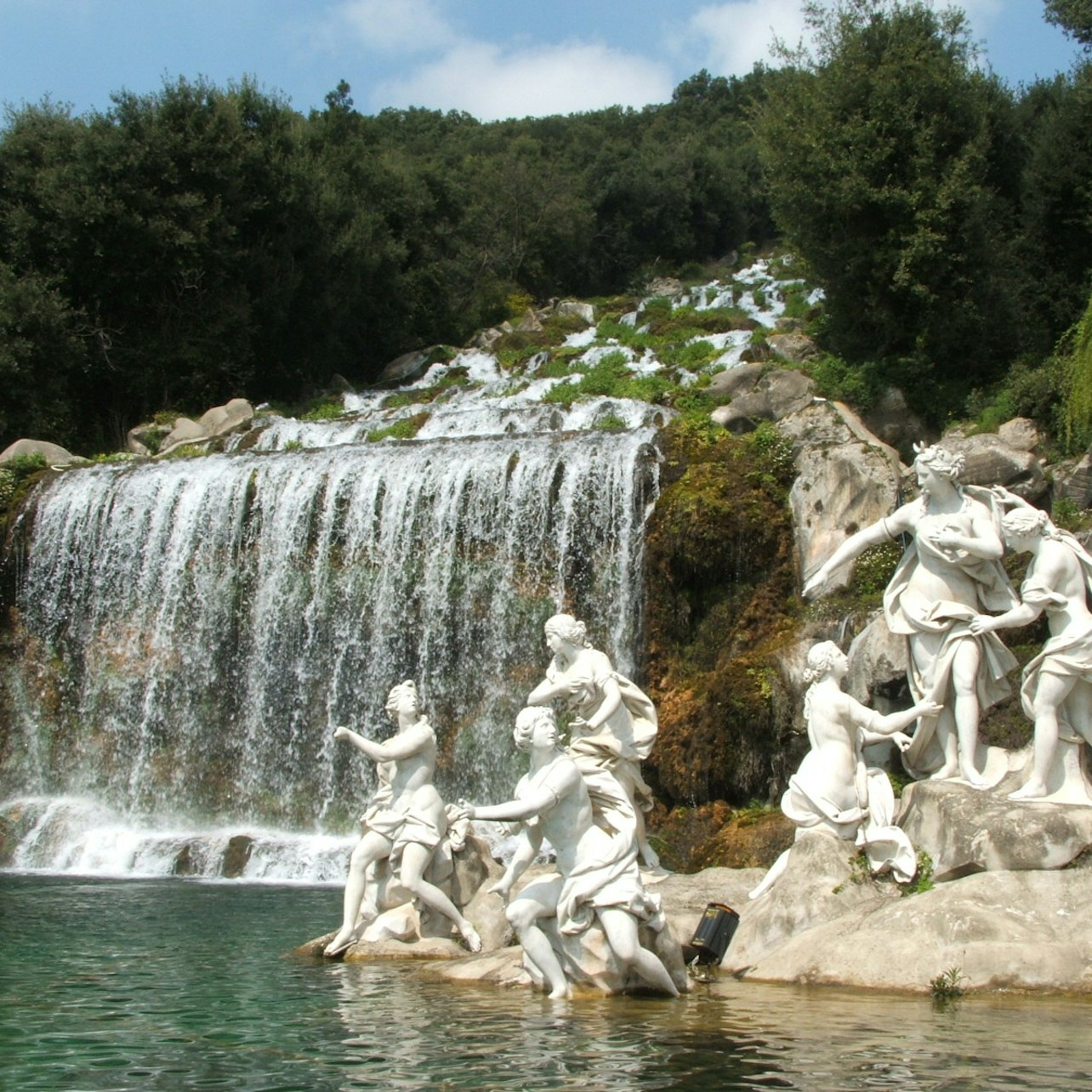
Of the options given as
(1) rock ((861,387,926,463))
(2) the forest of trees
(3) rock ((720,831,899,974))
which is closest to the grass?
(3) rock ((720,831,899,974))

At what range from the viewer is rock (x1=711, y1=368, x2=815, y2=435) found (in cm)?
A: 2103

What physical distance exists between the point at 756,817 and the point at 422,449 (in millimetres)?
8990

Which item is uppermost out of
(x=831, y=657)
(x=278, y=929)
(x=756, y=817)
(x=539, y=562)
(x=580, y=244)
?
(x=580, y=244)

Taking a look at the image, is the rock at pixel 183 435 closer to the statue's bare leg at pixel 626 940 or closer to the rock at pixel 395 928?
the rock at pixel 395 928

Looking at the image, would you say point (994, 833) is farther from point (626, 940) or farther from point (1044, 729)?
A: point (626, 940)

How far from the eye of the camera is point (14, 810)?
65.4 ft

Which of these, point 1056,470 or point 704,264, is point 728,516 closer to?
point 1056,470

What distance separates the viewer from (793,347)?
27375 millimetres

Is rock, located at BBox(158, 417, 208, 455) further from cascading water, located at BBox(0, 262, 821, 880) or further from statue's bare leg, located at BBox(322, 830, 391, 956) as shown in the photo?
statue's bare leg, located at BBox(322, 830, 391, 956)

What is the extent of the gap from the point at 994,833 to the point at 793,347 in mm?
18746

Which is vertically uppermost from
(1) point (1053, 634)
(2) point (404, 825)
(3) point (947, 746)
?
(1) point (1053, 634)

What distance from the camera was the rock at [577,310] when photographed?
40094mm

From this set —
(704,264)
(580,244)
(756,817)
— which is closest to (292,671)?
(756,817)

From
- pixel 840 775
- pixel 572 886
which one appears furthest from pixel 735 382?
pixel 572 886
